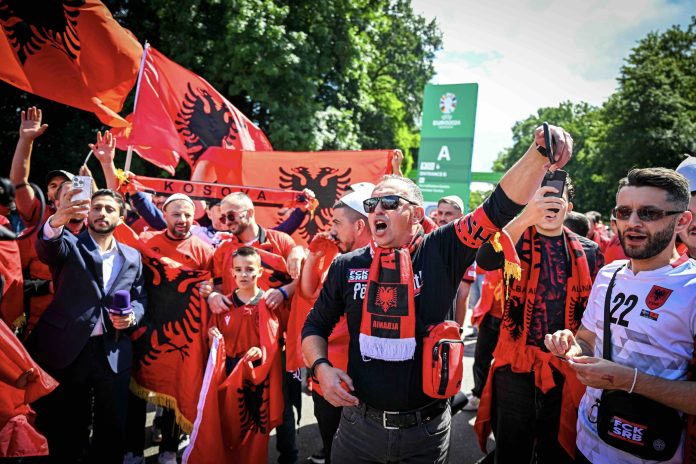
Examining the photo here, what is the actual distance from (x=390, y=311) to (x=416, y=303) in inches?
→ 6.7

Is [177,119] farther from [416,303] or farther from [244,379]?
[416,303]

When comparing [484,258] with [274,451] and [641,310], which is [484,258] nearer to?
[641,310]

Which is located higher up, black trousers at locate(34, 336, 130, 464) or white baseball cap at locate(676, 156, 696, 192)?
white baseball cap at locate(676, 156, 696, 192)

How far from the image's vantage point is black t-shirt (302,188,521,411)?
6.91ft

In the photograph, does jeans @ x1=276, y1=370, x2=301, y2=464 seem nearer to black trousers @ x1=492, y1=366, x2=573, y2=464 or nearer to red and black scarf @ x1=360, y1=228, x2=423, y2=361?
black trousers @ x1=492, y1=366, x2=573, y2=464

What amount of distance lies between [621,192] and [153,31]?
47.0ft

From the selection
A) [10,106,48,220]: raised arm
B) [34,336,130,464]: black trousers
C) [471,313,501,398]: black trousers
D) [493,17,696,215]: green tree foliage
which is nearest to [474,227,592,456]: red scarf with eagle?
[471,313,501,398]: black trousers

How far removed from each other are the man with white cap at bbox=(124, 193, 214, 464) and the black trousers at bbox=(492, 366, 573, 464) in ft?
8.30

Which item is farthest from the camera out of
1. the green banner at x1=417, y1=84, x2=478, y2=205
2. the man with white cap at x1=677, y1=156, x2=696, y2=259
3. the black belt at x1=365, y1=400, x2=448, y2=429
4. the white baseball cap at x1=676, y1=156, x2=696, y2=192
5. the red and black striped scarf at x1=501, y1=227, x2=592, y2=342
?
the green banner at x1=417, y1=84, x2=478, y2=205

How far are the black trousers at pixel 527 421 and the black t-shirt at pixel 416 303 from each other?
1.10 meters

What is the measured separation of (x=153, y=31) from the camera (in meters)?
13.3

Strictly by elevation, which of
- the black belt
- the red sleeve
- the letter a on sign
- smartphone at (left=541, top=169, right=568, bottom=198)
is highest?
the letter a on sign

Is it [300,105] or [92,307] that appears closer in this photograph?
[92,307]

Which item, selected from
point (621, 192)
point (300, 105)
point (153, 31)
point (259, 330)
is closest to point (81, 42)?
point (259, 330)
